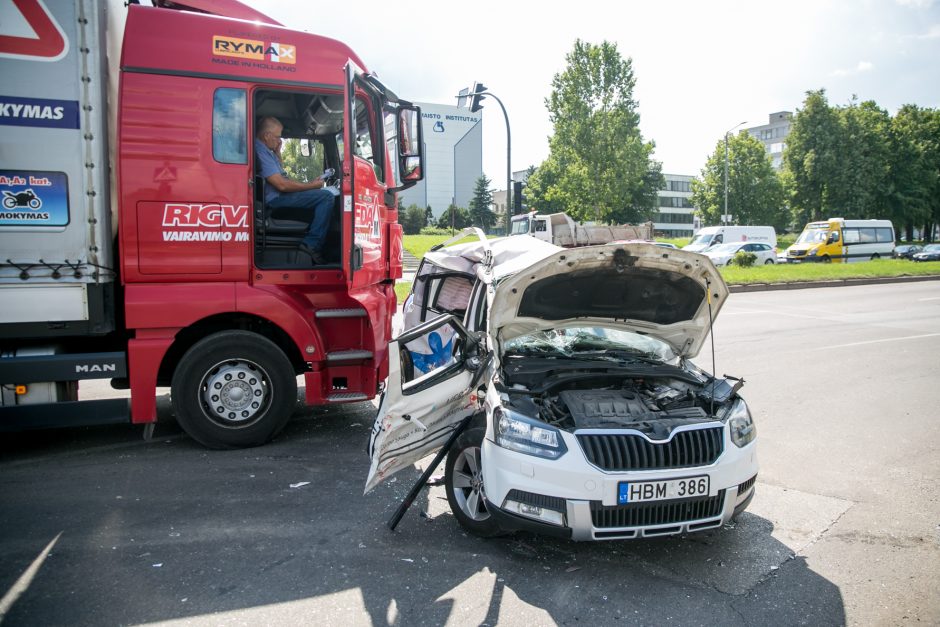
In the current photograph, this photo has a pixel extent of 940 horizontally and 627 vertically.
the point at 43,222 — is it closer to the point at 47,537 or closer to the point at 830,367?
the point at 47,537

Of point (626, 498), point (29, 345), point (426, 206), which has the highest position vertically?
point (426, 206)

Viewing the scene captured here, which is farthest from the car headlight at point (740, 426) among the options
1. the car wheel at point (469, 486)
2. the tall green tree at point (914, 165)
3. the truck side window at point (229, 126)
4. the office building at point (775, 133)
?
the office building at point (775, 133)

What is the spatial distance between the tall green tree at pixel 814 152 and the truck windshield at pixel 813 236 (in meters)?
16.9

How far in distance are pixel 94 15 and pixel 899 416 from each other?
789 cm

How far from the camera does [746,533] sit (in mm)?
3861

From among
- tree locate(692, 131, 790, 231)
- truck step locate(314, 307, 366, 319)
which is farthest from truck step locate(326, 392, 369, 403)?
tree locate(692, 131, 790, 231)

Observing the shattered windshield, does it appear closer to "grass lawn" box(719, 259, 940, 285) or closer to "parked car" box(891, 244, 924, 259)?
"grass lawn" box(719, 259, 940, 285)

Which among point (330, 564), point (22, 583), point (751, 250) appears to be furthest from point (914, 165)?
point (22, 583)

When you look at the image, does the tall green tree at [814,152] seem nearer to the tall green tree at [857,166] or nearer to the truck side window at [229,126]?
the tall green tree at [857,166]

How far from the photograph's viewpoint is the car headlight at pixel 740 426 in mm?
3492

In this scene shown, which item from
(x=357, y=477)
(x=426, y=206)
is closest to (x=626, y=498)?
(x=357, y=477)

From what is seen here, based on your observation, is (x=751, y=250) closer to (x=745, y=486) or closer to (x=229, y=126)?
(x=229, y=126)

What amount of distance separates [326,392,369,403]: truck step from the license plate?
9.52 feet

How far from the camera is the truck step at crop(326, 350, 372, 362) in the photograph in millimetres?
5500
